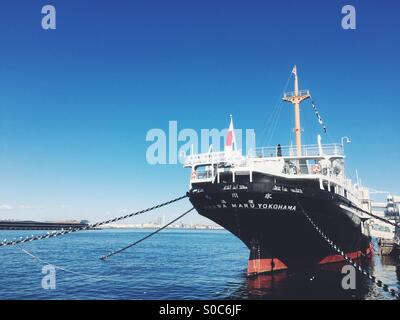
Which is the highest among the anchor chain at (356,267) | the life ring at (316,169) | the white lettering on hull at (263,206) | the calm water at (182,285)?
the life ring at (316,169)

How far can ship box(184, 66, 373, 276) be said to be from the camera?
2697 centimetres

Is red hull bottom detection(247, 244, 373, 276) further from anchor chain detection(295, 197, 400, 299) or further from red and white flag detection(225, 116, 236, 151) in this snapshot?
red and white flag detection(225, 116, 236, 151)

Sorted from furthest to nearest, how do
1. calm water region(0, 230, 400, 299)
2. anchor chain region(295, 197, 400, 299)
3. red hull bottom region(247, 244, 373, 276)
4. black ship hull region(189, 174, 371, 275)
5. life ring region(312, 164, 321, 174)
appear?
1. red hull bottom region(247, 244, 373, 276)
2. life ring region(312, 164, 321, 174)
3. black ship hull region(189, 174, 371, 275)
4. calm water region(0, 230, 400, 299)
5. anchor chain region(295, 197, 400, 299)

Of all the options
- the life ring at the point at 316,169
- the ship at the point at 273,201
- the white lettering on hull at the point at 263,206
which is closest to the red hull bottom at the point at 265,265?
the ship at the point at 273,201

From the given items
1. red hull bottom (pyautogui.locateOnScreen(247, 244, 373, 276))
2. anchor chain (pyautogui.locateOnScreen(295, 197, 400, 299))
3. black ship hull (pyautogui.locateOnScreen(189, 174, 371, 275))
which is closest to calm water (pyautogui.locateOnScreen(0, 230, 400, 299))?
red hull bottom (pyautogui.locateOnScreen(247, 244, 373, 276))

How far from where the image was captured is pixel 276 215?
90.4ft

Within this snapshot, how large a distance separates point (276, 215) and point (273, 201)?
1.45 meters

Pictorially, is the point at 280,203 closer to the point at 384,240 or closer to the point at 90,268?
the point at 90,268

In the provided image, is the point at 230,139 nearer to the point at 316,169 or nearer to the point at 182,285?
the point at 316,169

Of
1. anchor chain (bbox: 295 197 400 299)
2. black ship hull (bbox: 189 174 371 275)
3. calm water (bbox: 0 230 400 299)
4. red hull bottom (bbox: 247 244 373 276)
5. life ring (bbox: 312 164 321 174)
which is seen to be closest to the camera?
anchor chain (bbox: 295 197 400 299)

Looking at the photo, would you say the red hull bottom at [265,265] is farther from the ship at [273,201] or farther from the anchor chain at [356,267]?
the anchor chain at [356,267]

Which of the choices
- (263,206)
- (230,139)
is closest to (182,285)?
(263,206)

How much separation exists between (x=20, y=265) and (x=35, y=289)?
1790 centimetres

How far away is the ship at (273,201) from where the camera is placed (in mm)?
26969
